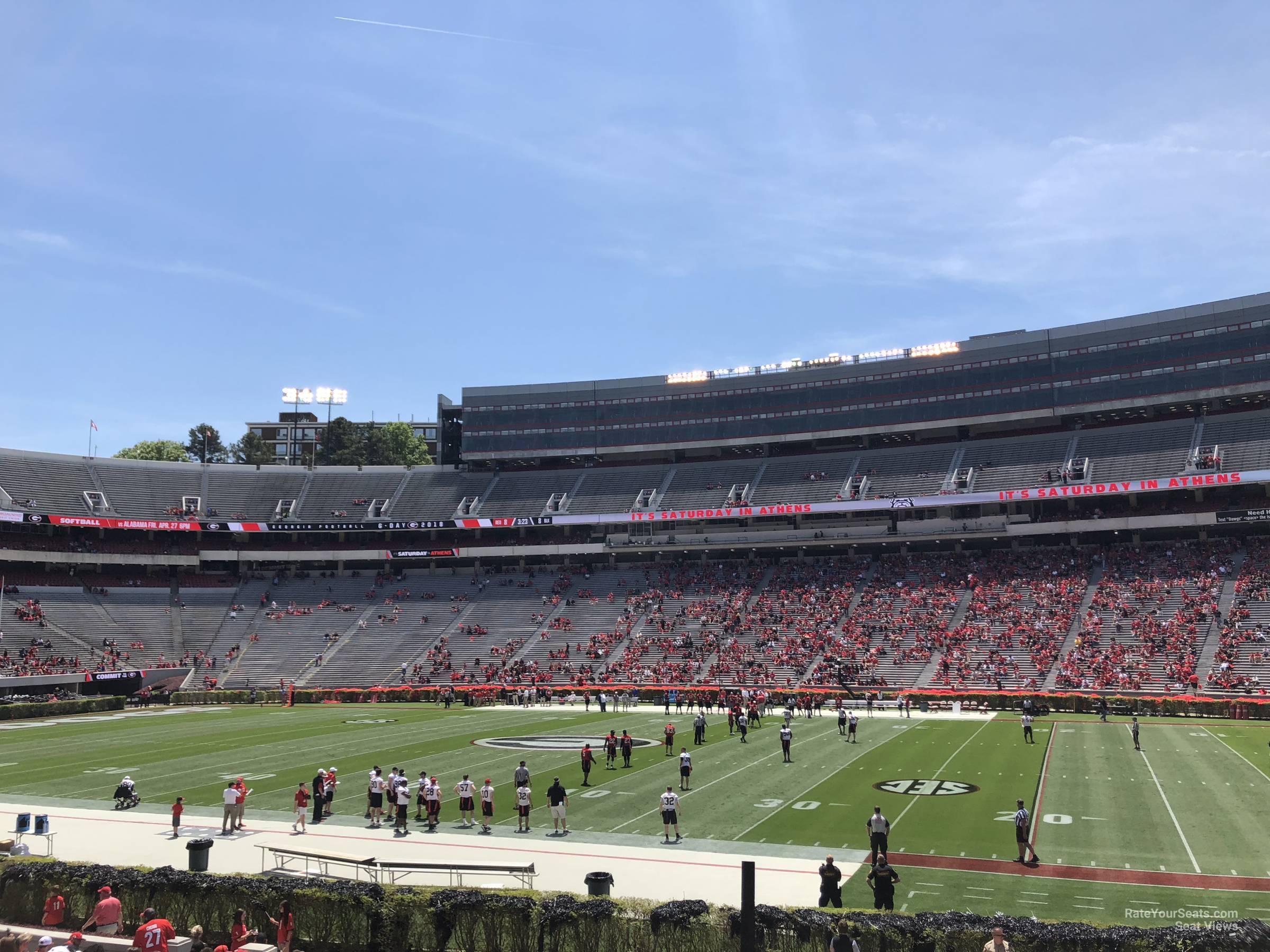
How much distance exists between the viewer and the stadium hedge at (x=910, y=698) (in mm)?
46094

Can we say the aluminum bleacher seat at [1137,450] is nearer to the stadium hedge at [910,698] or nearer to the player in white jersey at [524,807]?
the stadium hedge at [910,698]

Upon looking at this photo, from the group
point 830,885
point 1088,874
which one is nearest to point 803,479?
point 1088,874

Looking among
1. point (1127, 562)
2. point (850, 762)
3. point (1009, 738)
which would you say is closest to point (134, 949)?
point (850, 762)

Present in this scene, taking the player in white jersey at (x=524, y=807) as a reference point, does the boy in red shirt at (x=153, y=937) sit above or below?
above

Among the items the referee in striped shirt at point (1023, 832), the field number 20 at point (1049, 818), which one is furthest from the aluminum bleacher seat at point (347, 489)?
the referee in striped shirt at point (1023, 832)

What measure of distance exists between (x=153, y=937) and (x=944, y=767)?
2557cm

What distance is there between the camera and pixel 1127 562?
203 ft

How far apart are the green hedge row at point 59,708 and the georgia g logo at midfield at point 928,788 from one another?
158ft

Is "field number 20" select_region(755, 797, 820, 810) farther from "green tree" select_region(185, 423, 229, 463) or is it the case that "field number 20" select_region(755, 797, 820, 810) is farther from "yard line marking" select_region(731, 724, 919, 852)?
"green tree" select_region(185, 423, 229, 463)

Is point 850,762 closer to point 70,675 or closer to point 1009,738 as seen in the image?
point 1009,738

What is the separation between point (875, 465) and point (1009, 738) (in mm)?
40957

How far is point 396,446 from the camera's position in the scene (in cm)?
12531

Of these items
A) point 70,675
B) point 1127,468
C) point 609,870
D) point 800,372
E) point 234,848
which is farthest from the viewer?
point 800,372

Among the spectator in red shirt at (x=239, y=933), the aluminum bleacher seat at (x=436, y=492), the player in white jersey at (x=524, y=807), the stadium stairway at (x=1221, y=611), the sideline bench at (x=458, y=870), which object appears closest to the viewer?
the spectator in red shirt at (x=239, y=933)
